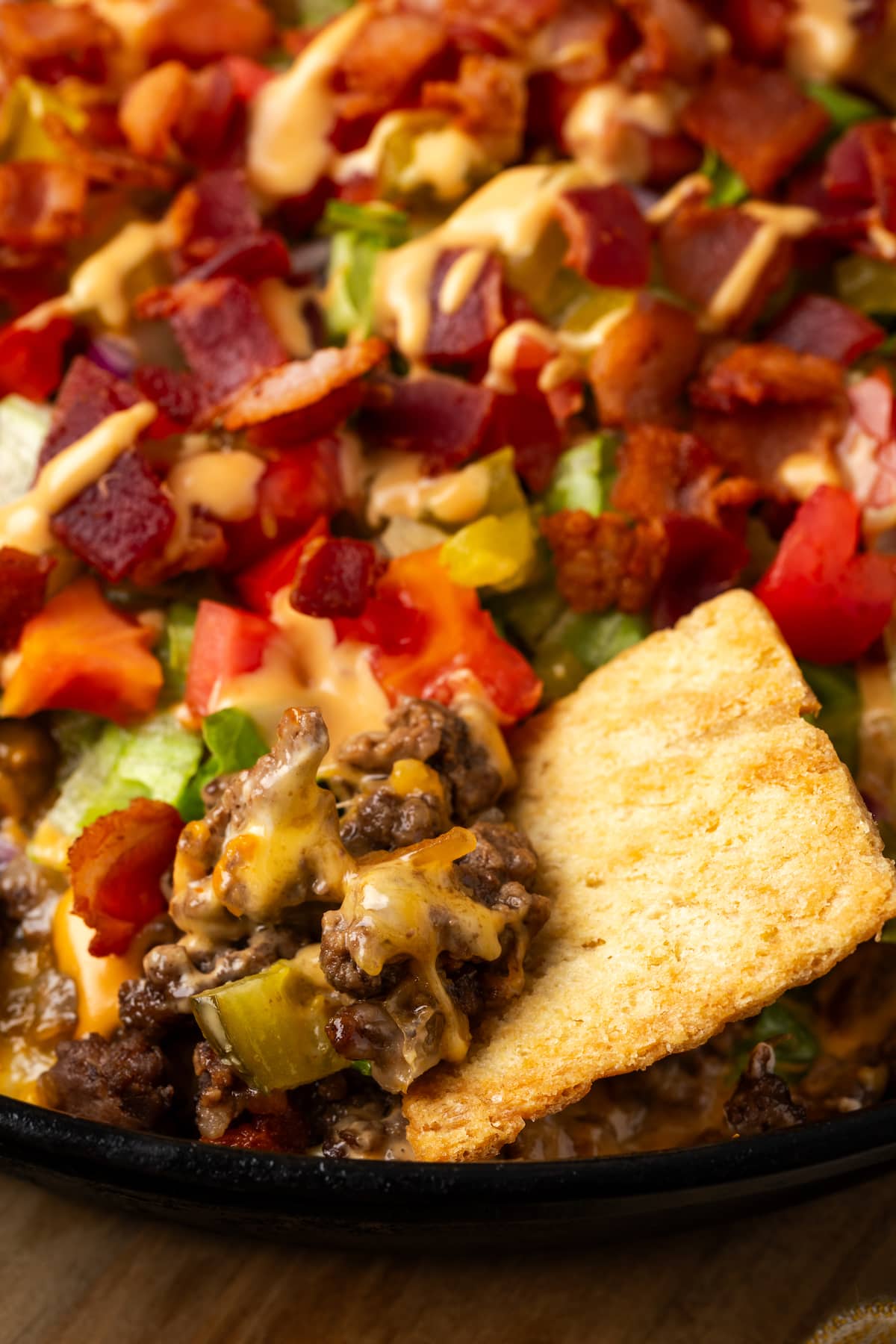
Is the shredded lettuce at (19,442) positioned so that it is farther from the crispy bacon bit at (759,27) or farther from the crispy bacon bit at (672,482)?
the crispy bacon bit at (759,27)

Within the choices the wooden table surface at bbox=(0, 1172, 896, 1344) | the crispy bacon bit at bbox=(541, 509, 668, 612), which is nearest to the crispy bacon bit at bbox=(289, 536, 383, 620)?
the crispy bacon bit at bbox=(541, 509, 668, 612)

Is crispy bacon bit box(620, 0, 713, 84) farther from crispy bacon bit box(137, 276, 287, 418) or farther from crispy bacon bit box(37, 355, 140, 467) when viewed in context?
crispy bacon bit box(37, 355, 140, 467)

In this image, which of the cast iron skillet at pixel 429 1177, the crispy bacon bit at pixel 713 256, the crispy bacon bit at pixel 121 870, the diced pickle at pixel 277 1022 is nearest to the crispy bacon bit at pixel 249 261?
the crispy bacon bit at pixel 713 256

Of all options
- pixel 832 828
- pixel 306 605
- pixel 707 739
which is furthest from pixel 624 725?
pixel 306 605

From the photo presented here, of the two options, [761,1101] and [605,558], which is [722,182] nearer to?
[605,558]

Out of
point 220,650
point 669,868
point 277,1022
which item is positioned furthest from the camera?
point 220,650

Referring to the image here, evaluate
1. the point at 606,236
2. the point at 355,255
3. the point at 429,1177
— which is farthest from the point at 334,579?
the point at 429,1177
